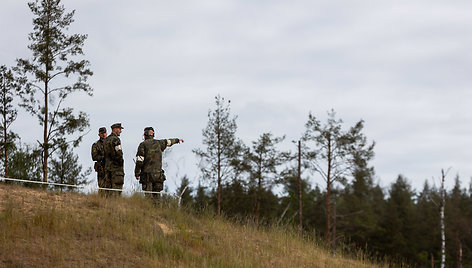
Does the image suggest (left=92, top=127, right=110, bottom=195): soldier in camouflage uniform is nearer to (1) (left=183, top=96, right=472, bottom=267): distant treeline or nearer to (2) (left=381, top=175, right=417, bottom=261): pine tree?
(1) (left=183, top=96, right=472, bottom=267): distant treeline

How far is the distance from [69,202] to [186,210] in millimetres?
3160

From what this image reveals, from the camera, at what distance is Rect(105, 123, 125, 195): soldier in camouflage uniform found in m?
13.8

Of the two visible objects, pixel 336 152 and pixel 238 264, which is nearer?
pixel 238 264

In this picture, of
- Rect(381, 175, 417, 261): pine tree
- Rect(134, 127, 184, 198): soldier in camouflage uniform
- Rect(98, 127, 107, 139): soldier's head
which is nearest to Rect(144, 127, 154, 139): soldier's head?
Rect(134, 127, 184, 198): soldier in camouflage uniform

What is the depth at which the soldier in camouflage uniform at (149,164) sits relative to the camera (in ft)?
45.9

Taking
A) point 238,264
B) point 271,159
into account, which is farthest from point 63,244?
point 271,159

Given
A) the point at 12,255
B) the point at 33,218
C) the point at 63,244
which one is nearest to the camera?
the point at 12,255

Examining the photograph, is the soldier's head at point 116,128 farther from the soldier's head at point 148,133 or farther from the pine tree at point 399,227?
the pine tree at point 399,227

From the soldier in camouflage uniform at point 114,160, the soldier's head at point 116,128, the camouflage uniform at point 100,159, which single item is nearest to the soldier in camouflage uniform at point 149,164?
the soldier in camouflage uniform at point 114,160

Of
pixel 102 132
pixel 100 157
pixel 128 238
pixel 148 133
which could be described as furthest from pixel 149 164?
pixel 128 238

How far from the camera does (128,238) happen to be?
36.4 ft

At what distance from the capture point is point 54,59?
24328 millimetres

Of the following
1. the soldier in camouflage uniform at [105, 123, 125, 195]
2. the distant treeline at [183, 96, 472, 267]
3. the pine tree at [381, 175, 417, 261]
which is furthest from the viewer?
the pine tree at [381, 175, 417, 261]

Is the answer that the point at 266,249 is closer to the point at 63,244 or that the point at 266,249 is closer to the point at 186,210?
the point at 186,210
